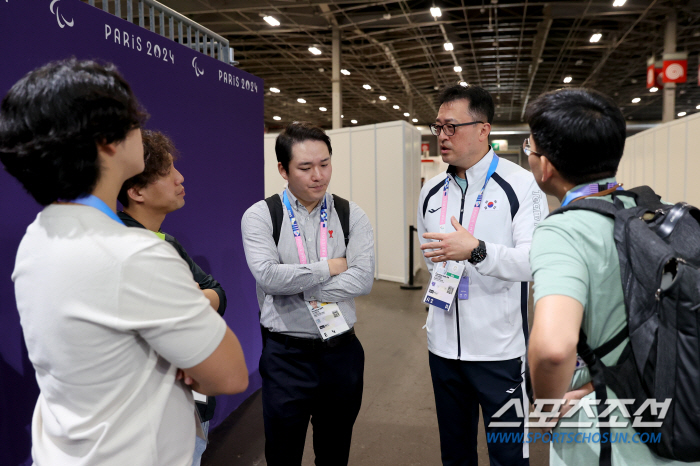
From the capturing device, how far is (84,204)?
0.91 metres

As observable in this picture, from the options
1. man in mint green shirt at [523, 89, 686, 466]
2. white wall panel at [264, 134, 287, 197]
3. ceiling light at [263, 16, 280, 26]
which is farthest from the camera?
ceiling light at [263, 16, 280, 26]

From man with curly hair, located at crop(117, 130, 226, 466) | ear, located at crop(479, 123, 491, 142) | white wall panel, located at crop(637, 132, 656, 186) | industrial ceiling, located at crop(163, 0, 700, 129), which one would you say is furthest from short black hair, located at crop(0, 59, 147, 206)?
white wall panel, located at crop(637, 132, 656, 186)

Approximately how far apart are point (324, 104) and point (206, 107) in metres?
19.0

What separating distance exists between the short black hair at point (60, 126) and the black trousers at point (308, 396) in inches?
50.0

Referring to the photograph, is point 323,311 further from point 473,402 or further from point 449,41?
point 449,41

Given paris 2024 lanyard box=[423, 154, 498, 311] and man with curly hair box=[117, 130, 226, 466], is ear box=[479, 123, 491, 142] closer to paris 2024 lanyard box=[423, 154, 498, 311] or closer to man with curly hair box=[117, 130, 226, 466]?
paris 2024 lanyard box=[423, 154, 498, 311]

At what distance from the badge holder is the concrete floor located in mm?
1261

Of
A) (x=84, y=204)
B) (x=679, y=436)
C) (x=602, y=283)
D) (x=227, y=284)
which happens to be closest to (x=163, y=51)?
(x=227, y=284)

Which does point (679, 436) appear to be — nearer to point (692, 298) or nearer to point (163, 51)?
point (692, 298)

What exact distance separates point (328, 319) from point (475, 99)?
1.17m

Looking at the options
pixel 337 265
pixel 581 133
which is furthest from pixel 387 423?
pixel 581 133

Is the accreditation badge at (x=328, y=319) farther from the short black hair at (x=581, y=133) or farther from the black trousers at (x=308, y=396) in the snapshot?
the short black hair at (x=581, y=133)

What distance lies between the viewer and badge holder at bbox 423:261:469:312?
1982 mm

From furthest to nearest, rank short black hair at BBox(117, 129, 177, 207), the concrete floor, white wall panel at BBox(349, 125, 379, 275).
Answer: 1. white wall panel at BBox(349, 125, 379, 275)
2. the concrete floor
3. short black hair at BBox(117, 129, 177, 207)
